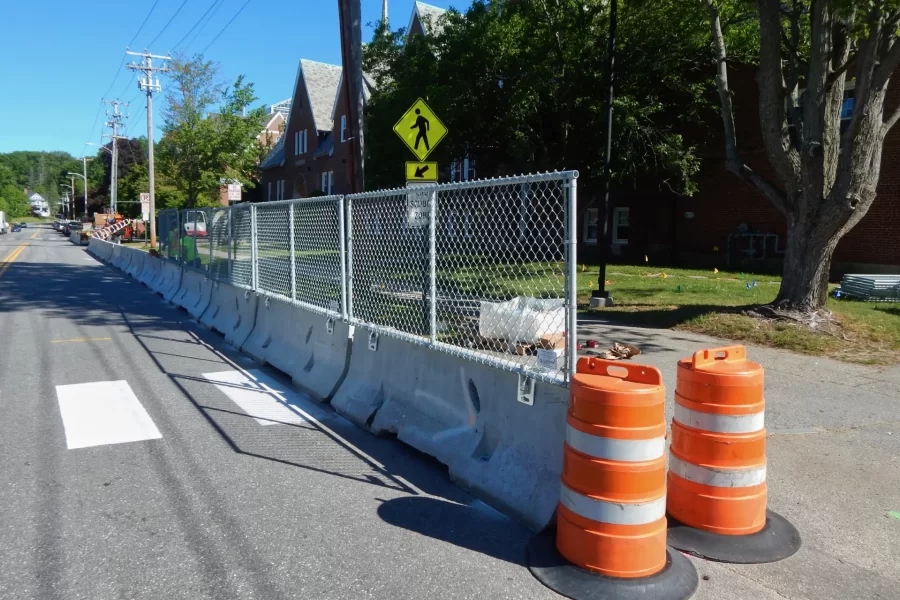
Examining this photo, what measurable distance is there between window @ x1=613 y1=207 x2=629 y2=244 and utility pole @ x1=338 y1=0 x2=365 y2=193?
16.3 metres

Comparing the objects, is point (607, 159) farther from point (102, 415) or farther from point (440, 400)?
point (102, 415)

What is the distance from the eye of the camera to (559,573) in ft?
11.6

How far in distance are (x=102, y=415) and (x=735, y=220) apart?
1983 cm

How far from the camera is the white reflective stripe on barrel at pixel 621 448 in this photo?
3377 millimetres

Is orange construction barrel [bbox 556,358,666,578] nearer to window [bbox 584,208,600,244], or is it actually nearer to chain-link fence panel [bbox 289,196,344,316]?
chain-link fence panel [bbox 289,196,344,316]

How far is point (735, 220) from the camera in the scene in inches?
845

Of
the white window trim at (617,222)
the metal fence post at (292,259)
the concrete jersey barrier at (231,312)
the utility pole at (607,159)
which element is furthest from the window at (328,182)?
the metal fence post at (292,259)

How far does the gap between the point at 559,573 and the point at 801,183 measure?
354 inches

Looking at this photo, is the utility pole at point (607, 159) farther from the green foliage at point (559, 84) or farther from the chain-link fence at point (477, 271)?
the chain-link fence at point (477, 271)

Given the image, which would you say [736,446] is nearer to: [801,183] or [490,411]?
[490,411]

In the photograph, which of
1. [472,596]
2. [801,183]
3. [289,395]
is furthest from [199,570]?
A: [801,183]

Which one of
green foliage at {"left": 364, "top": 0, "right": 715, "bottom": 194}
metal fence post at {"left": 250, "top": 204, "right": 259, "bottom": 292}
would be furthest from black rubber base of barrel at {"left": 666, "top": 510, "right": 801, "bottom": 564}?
green foliage at {"left": 364, "top": 0, "right": 715, "bottom": 194}

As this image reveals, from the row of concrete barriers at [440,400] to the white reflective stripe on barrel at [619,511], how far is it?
50 cm

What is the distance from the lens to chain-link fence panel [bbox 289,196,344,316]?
7.05m
